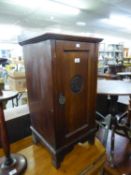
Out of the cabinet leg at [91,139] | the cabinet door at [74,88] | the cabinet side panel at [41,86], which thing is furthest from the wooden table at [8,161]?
the cabinet leg at [91,139]

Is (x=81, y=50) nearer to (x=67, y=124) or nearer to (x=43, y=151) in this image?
(x=67, y=124)

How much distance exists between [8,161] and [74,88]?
0.63 metres

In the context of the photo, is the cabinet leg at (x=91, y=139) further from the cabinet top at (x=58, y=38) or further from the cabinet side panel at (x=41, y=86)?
the cabinet top at (x=58, y=38)

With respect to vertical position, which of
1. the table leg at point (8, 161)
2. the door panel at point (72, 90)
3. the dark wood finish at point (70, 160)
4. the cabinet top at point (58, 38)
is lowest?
the dark wood finish at point (70, 160)

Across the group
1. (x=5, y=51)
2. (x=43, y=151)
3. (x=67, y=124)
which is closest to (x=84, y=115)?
(x=67, y=124)

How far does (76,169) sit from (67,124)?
0.30 meters

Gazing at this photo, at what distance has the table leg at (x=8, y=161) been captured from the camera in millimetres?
921

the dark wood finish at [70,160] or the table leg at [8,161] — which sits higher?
Result: the table leg at [8,161]

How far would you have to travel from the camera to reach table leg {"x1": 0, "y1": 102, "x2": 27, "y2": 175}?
0.92 m

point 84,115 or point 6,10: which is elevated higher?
point 6,10

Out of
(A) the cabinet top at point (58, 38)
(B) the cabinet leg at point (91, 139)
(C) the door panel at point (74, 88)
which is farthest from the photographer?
(B) the cabinet leg at point (91, 139)

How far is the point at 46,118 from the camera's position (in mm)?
969

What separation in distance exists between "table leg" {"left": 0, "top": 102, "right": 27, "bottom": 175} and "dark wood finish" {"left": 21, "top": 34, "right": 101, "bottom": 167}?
20 cm

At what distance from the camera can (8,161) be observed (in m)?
0.99
